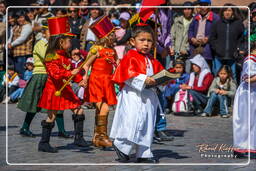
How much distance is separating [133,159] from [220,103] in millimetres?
5507

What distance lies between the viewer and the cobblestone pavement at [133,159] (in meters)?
7.37

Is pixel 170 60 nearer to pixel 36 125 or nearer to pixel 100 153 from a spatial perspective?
pixel 36 125

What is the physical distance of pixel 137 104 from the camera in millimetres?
7633

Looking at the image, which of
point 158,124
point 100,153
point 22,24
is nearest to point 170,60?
point 22,24

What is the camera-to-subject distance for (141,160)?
7.71 meters

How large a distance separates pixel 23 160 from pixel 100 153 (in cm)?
106

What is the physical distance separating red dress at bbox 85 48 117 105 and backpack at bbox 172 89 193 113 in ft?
14.1

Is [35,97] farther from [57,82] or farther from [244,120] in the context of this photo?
[244,120]

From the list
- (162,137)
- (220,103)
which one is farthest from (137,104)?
(220,103)

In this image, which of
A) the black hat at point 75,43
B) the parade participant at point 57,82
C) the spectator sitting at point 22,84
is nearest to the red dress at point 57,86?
the parade participant at point 57,82

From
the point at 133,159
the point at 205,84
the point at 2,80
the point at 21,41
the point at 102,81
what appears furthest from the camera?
the point at 2,80

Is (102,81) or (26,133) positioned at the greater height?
(102,81)

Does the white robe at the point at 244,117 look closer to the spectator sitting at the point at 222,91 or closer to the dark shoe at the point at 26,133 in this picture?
the dark shoe at the point at 26,133

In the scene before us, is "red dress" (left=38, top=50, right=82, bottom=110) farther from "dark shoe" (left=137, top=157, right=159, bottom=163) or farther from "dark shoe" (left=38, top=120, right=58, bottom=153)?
"dark shoe" (left=137, top=157, right=159, bottom=163)
